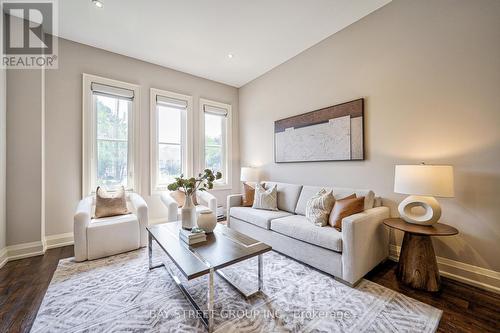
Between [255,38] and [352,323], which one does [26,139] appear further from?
[352,323]

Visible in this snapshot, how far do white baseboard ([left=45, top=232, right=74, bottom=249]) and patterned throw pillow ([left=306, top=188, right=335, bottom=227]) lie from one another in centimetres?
345

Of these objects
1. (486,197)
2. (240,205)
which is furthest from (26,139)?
(486,197)

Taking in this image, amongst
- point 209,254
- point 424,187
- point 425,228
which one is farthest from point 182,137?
point 425,228

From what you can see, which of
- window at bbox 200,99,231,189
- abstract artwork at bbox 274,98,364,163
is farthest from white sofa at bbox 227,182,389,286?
window at bbox 200,99,231,189

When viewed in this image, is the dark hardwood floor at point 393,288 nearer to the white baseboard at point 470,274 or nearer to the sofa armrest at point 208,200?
the white baseboard at point 470,274

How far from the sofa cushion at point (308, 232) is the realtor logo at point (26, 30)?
148 inches

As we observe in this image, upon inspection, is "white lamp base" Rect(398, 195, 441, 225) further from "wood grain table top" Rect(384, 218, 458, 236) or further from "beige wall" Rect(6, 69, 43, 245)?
"beige wall" Rect(6, 69, 43, 245)

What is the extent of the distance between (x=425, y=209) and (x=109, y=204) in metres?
3.79

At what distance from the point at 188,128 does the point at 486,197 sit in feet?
13.8

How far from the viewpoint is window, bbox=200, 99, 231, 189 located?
438cm

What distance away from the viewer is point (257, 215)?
2.90 m

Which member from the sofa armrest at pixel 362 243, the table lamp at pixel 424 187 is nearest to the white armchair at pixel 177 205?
the sofa armrest at pixel 362 243

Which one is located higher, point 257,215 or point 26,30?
point 26,30

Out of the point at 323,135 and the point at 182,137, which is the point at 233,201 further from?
the point at 323,135
